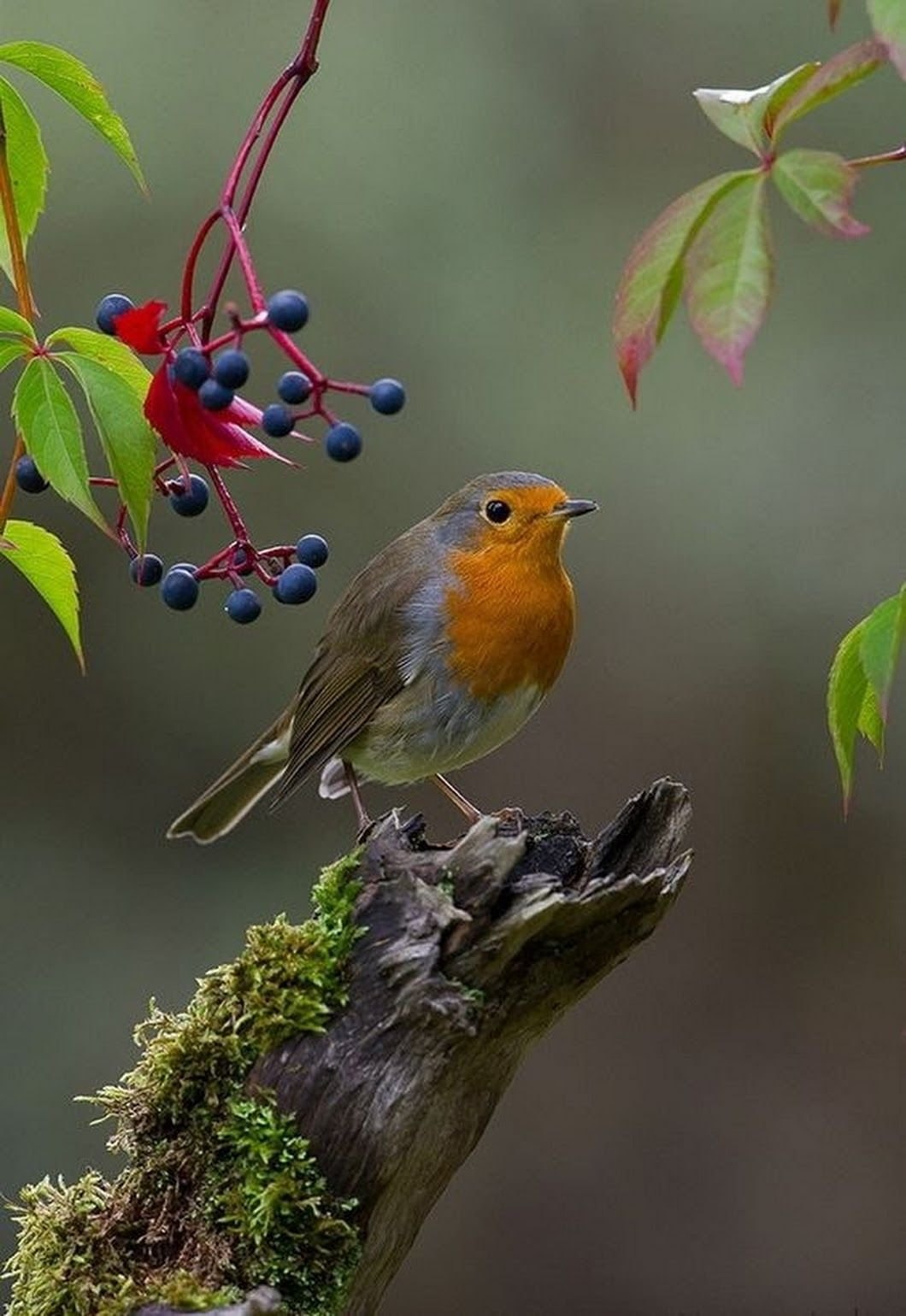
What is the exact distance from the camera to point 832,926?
640cm

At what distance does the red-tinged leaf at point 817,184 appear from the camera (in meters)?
1.57

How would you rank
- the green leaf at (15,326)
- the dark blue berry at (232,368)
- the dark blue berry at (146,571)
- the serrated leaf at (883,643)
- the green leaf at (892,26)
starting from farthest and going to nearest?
the dark blue berry at (146,571) < the green leaf at (15,326) < the dark blue berry at (232,368) < the serrated leaf at (883,643) < the green leaf at (892,26)

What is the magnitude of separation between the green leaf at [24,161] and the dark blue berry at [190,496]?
332mm

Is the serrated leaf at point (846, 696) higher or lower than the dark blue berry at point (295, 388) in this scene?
lower

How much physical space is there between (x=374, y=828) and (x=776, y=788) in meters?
3.83

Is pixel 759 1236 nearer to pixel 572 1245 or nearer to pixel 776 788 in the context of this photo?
pixel 572 1245

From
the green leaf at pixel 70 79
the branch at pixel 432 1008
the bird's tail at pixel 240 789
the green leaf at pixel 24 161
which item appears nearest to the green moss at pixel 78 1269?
the branch at pixel 432 1008

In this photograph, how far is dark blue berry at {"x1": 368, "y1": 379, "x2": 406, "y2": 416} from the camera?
1.92 m

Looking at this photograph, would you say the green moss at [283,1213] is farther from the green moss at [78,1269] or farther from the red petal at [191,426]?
the red petal at [191,426]

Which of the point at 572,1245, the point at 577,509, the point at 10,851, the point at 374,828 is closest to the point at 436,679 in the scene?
the point at 577,509

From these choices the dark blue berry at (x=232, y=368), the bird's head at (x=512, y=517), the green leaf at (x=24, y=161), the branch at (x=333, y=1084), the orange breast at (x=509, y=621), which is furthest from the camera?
the bird's head at (x=512, y=517)

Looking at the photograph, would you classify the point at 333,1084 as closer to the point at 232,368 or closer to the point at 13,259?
the point at 232,368

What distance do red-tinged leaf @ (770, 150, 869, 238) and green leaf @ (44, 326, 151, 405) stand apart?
0.82 metres

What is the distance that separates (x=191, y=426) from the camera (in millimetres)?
2086
